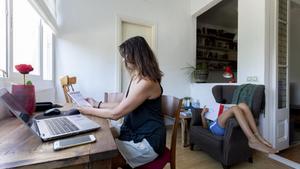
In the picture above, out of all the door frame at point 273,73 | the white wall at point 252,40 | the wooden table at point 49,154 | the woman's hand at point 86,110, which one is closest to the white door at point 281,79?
the door frame at point 273,73

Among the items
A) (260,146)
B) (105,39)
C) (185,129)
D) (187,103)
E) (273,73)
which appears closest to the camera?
(260,146)

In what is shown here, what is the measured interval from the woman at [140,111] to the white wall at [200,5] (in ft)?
8.74

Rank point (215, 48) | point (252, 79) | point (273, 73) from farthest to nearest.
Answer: point (215, 48), point (252, 79), point (273, 73)

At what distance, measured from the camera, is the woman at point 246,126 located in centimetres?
181

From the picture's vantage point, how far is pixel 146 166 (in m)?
1.02

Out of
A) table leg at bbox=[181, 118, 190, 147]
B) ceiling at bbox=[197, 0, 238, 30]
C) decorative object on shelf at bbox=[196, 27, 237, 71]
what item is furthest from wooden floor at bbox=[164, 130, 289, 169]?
ceiling at bbox=[197, 0, 238, 30]

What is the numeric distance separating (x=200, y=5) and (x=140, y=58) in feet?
9.56

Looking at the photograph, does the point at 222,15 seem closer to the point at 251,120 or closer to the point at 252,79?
the point at 252,79

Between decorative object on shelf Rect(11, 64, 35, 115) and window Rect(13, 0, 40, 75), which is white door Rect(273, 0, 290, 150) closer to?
decorative object on shelf Rect(11, 64, 35, 115)

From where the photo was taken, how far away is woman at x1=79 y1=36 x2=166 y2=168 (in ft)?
3.22

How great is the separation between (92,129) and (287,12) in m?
3.16

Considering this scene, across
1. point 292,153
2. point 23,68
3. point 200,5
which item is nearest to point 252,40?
point 200,5

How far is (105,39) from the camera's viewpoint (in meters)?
3.04

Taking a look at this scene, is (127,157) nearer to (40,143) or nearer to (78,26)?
(40,143)
